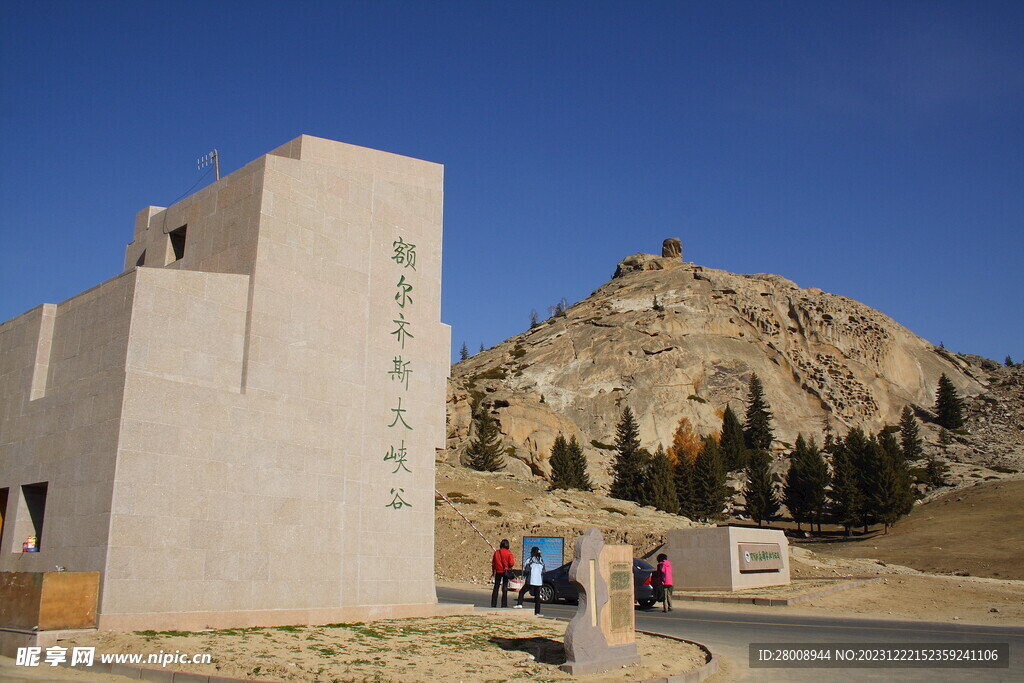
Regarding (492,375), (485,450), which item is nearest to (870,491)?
(485,450)

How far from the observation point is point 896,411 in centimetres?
10869

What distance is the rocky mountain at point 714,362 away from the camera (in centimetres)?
9519

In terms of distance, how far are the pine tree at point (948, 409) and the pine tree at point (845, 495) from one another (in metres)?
47.8

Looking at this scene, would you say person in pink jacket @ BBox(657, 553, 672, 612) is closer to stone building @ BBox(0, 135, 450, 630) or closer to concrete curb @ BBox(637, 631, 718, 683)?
stone building @ BBox(0, 135, 450, 630)

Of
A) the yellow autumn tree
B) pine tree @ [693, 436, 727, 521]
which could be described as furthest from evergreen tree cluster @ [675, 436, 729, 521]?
the yellow autumn tree

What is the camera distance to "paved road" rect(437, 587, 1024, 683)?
10.8m

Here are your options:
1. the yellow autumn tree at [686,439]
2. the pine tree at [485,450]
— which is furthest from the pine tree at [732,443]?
the pine tree at [485,450]

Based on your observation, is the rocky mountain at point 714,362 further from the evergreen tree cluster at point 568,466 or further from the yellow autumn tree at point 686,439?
the evergreen tree cluster at point 568,466

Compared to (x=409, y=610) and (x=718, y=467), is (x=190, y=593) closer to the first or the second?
(x=409, y=610)

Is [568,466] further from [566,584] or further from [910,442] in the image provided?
[910,442]

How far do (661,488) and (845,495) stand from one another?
14.8m

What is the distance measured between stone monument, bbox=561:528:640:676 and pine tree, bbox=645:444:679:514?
50883mm

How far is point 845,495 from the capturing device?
6188 centimetres

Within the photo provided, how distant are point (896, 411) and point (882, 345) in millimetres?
12804
